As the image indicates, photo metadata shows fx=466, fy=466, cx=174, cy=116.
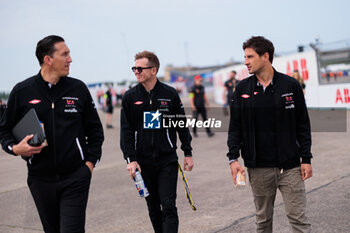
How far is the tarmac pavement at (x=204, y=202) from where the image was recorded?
553cm

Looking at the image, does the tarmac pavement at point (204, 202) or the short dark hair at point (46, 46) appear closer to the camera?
the short dark hair at point (46, 46)

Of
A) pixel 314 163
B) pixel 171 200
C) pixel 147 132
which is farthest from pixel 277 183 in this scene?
pixel 314 163

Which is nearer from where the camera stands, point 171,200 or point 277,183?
point 277,183

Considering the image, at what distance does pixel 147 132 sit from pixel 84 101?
3.19 feet

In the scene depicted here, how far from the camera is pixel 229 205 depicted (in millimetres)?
6359

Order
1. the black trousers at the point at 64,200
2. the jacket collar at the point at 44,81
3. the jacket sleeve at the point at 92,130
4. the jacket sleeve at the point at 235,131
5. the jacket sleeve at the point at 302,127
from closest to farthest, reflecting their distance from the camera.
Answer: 1. the black trousers at the point at 64,200
2. the jacket collar at the point at 44,81
3. the jacket sleeve at the point at 92,130
4. the jacket sleeve at the point at 302,127
5. the jacket sleeve at the point at 235,131

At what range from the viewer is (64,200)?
358 cm

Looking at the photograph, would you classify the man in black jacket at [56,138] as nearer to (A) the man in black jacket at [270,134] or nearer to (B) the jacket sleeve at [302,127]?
(A) the man in black jacket at [270,134]

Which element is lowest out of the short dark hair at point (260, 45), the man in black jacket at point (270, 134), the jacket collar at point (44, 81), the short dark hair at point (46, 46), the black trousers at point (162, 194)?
the black trousers at point (162, 194)

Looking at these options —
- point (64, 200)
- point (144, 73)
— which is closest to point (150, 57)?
point (144, 73)

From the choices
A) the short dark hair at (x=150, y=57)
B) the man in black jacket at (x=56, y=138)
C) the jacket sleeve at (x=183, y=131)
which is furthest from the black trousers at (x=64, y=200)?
the short dark hair at (x=150, y=57)

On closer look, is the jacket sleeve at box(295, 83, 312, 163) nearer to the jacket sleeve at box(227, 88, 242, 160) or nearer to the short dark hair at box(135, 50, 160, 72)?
the jacket sleeve at box(227, 88, 242, 160)

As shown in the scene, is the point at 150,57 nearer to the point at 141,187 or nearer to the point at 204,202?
the point at 141,187

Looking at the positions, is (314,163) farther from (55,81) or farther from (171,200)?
(55,81)
